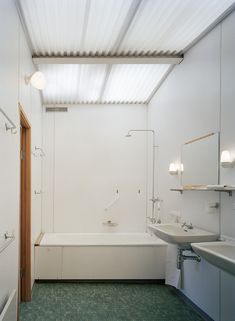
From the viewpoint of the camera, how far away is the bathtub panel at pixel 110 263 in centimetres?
352

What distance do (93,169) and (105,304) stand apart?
2.30 metres

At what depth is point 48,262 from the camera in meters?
3.51

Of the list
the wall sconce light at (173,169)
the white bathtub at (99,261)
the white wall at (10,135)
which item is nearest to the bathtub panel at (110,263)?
the white bathtub at (99,261)

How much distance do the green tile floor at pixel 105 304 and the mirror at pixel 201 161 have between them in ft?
4.64

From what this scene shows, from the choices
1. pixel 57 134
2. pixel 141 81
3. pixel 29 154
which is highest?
pixel 141 81

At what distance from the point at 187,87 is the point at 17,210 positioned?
89.8 inches

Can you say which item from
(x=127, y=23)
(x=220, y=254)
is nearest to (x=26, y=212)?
(x=220, y=254)

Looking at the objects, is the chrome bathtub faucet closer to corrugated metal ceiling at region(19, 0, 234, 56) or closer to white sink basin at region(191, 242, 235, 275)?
white sink basin at region(191, 242, 235, 275)

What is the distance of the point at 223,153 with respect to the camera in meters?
2.16

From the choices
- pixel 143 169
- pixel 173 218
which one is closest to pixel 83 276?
pixel 173 218

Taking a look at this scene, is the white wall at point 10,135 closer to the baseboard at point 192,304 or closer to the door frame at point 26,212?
the door frame at point 26,212

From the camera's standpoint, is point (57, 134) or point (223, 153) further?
point (57, 134)

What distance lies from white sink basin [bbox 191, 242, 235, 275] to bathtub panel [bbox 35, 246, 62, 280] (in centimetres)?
227

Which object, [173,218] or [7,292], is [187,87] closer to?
[173,218]
